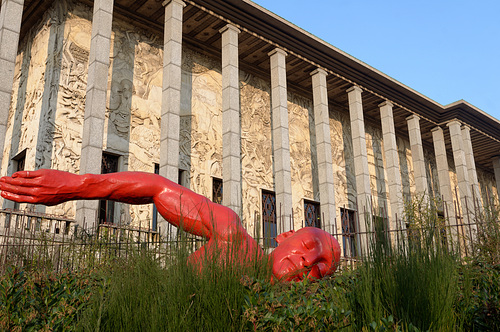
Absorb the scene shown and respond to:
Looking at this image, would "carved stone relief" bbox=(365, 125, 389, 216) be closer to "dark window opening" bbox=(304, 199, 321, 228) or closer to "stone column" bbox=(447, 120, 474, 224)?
"stone column" bbox=(447, 120, 474, 224)

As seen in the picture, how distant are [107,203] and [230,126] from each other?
15.2 ft

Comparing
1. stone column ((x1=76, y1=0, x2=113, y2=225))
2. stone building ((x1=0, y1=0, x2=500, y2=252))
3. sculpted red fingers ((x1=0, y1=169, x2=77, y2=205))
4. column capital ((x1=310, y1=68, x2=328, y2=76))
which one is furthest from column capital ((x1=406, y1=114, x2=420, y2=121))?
sculpted red fingers ((x1=0, y1=169, x2=77, y2=205))

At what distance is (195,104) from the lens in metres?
17.7

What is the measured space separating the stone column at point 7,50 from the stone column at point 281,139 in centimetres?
884

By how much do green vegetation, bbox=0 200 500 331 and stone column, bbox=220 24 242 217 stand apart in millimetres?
11118

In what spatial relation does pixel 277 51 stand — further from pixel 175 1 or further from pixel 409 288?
pixel 409 288

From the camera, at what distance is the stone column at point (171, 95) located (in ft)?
46.4

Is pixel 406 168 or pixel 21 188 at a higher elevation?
pixel 406 168

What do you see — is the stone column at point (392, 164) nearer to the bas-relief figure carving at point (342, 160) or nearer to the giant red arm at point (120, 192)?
the bas-relief figure carving at point (342, 160)

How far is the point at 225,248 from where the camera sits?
4.45 metres

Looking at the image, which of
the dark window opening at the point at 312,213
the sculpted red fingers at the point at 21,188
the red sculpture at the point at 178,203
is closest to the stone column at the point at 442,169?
the dark window opening at the point at 312,213

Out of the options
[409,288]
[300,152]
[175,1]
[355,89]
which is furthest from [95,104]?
[355,89]

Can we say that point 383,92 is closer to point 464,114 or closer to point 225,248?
point 464,114

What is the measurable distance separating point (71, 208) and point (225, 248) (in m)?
10.6
